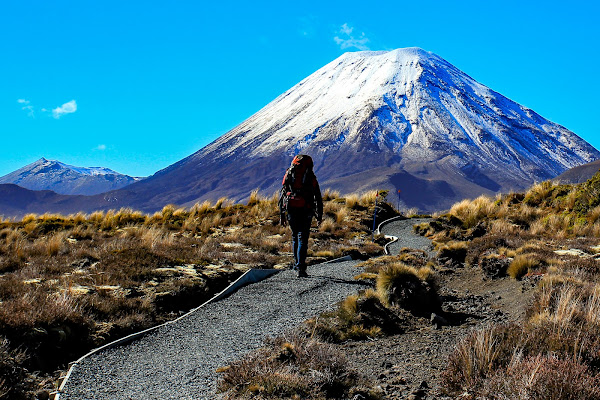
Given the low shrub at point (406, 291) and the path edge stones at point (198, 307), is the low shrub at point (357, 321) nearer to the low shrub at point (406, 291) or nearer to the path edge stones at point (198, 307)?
the low shrub at point (406, 291)

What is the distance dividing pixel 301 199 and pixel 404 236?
868cm

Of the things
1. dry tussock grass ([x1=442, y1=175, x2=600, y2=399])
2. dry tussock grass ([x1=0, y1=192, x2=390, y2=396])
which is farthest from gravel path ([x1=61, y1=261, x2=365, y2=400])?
dry tussock grass ([x1=442, y1=175, x2=600, y2=399])

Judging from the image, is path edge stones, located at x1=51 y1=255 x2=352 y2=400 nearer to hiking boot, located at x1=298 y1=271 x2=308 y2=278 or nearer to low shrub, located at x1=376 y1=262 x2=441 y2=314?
hiking boot, located at x1=298 y1=271 x2=308 y2=278

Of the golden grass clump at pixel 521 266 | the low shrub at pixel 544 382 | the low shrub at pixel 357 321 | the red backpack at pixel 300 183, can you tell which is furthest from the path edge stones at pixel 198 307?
the golden grass clump at pixel 521 266

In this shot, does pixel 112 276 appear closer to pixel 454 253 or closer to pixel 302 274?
pixel 302 274

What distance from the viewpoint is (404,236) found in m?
15.9

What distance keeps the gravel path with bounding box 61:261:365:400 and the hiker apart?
0.61 meters

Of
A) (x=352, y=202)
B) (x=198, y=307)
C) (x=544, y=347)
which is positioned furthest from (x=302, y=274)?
(x=352, y=202)

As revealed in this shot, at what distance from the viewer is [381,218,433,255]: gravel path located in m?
13.2

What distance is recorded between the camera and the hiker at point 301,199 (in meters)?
8.05

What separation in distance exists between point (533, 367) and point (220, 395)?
2230mm

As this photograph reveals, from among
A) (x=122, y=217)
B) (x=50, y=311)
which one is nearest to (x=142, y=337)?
(x=50, y=311)

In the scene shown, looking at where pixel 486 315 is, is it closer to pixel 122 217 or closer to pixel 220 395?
pixel 220 395

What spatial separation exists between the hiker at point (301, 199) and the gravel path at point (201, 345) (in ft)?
1.99
